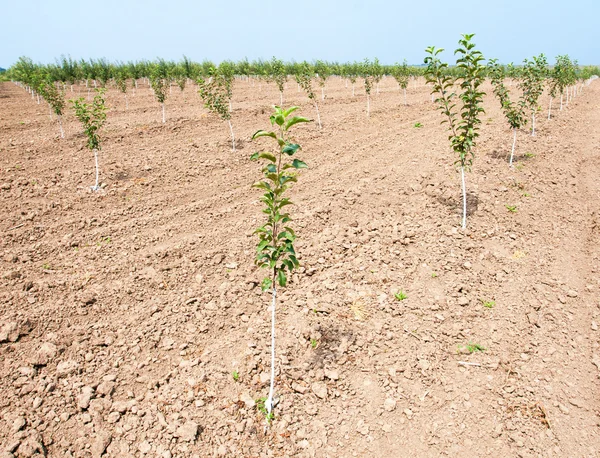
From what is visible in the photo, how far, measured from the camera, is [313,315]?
22.7ft

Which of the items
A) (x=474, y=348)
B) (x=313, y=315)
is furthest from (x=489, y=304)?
(x=313, y=315)

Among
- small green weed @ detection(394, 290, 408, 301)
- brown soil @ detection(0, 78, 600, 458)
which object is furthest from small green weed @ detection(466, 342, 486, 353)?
small green weed @ detection(394, 290, 408, 301)

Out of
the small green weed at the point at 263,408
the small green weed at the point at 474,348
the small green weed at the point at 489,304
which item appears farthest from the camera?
the small green weed at the point at 489,304

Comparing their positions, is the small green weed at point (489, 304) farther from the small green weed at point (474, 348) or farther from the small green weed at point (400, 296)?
the small green weed at point (400, 296)

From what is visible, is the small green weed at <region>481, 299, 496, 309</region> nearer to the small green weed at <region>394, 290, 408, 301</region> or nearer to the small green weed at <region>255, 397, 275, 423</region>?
the small green weed at <region>394, 290, 408, 301</region>

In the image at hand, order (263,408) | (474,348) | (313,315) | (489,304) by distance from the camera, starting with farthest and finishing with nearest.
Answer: (489,304)
(313,315)
(474,348)
(263,408)

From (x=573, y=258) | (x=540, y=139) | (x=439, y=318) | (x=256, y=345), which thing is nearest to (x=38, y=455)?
(x=256, y=345)

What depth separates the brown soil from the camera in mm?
5207

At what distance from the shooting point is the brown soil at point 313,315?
5207mm

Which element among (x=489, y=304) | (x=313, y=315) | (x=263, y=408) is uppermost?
(x=313, y=315)

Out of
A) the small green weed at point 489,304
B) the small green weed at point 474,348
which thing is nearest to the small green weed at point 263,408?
the small green weed at point 474,348

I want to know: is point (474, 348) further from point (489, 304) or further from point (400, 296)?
point (400, 296)

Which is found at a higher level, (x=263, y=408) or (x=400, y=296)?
(x=400, y=296)

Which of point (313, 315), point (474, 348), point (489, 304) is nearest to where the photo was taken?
point (474, 348)
